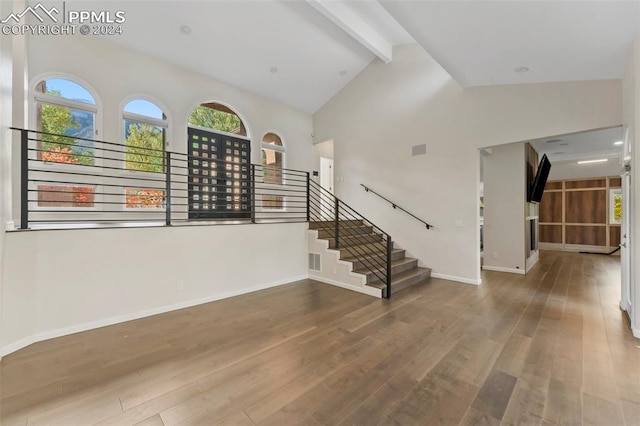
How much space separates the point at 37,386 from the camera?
2156mm

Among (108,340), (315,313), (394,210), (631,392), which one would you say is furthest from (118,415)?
(394,210)

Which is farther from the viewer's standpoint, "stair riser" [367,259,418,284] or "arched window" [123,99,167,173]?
"arched window" [123,99,167,173]

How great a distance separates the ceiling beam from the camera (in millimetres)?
4539

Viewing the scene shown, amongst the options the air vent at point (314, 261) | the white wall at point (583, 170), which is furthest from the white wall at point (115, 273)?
the white wall at point (583, 170)

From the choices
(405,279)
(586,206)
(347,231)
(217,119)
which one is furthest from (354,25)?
(586,206)

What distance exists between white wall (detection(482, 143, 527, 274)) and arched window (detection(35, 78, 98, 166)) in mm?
7673

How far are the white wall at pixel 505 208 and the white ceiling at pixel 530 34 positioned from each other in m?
2.41

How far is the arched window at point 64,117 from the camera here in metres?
4.17

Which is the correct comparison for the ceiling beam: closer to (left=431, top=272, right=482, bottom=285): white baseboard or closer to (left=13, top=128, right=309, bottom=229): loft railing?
(left=13, top=128, right=309, bottom=229): loft railing

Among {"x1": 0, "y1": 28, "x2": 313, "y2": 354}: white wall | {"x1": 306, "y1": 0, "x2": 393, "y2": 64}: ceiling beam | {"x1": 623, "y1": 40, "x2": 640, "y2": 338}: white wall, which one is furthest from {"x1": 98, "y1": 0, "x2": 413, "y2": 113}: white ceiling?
{"x1": 623, "y1": 40, "x2": 640, "y2": 338}: white wall

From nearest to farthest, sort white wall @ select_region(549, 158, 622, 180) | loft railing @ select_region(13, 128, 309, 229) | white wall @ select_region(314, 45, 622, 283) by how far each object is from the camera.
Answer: loft railing @ select_region(13, 128, 309, 229)
white wall @ select_region(314, 45, 622, 283)
white wall @ select_region(549, 158, 622, 180)

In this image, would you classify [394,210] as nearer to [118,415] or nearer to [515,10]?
[515,10]

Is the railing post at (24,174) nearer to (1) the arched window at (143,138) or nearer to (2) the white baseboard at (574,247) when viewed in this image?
(1) the arched window at (143,138)

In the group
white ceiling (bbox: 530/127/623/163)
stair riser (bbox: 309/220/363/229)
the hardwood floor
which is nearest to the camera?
the hardwood floor
